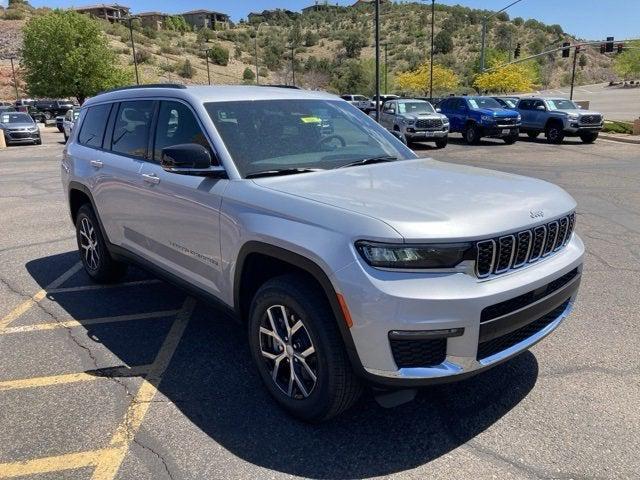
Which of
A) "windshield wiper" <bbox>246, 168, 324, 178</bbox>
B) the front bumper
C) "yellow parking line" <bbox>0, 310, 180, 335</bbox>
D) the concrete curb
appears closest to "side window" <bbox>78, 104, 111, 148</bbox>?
"yellow parking line" <bbox>0, 310, 180, 335</bbox>

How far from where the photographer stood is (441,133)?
2133 cm

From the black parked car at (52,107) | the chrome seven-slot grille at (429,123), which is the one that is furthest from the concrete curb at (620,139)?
the black parked car at (52,107)

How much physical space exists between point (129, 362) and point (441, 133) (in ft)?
63.1

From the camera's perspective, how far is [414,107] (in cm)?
2206

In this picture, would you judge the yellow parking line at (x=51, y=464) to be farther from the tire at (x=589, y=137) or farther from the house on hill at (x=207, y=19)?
the house on hill at (x=207, y=19)

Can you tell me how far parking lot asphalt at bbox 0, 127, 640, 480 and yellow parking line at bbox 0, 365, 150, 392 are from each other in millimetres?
14

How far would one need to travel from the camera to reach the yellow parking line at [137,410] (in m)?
2.72

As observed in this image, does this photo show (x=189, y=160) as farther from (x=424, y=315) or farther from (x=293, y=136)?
(x=424, y=315)

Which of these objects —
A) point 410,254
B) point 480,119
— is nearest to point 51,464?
point 410,254

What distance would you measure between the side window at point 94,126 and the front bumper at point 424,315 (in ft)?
11.5

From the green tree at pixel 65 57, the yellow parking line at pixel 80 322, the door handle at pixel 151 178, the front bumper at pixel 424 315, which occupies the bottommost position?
the yellow parking line at pixel 80 322

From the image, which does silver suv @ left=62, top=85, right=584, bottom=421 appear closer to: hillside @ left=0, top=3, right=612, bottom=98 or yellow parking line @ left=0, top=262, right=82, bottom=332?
yellow parking line @ left=0, top=262, right=82, bottom=332

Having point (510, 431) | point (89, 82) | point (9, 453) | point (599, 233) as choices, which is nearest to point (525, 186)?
point (510, 431)

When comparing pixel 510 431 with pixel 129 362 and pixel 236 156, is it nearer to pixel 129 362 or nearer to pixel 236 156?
pixel 236 156
